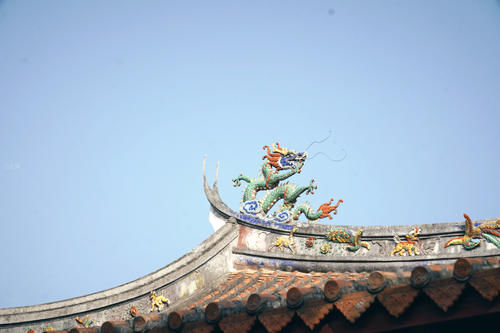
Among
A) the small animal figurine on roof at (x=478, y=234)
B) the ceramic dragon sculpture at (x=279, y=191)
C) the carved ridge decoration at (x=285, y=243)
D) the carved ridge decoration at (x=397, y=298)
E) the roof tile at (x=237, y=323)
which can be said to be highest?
the ceramic dragon sculpture at (x=279, y=191)

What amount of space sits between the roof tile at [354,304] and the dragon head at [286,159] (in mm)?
6402

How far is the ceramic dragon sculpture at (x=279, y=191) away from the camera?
10031 mm

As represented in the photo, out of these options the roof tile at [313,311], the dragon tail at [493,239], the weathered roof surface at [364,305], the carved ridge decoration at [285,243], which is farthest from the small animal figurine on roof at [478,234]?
the roof tile at [313,311]

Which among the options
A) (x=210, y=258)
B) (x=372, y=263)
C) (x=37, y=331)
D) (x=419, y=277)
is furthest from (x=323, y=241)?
(x=419, y=277)

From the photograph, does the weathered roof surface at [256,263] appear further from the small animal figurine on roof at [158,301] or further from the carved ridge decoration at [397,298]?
the carved ridge decoration at [397,298]

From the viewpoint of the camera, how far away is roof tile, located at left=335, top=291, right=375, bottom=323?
4188mm

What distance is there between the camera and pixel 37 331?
33.4 ft

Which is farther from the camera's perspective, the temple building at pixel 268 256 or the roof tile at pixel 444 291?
the temple building at pixel 268 256

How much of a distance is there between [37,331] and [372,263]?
5.62m

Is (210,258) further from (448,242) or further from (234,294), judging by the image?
(448,242)

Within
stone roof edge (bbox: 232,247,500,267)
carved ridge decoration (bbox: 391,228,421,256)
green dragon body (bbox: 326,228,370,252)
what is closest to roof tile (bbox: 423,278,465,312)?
stone roof edge (bbox: 232,247,500,267)

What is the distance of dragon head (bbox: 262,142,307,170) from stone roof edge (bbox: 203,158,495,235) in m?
1.13

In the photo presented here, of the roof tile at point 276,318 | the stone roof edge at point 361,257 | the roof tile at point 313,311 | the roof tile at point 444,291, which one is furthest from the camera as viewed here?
the stone roof edge at point 361,257

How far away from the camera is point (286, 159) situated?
10.7m
